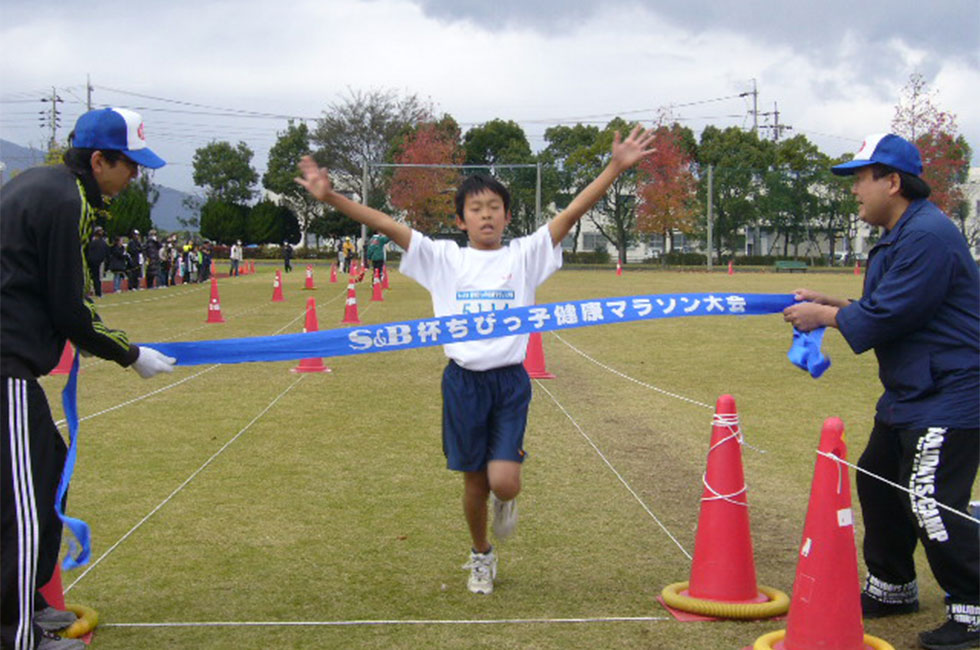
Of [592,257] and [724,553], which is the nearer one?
[724,553]

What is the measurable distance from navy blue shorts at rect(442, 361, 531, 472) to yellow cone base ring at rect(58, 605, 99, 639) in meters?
1.78

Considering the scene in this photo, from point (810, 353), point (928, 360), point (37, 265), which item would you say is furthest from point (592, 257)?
point (37, 265)

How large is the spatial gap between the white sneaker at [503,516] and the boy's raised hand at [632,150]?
181 cm

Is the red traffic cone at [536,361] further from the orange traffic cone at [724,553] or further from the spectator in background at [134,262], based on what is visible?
the spectator in background at [134,262]

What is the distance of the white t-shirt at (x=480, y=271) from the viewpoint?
5316mm

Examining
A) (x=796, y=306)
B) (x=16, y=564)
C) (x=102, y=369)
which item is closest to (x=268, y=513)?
(x=16, y=564)

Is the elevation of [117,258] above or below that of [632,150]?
below

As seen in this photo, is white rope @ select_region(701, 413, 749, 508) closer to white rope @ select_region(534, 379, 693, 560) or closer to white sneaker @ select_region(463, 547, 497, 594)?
white rope @ select_region(534, 379, 693, 560)

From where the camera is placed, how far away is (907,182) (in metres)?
4.83

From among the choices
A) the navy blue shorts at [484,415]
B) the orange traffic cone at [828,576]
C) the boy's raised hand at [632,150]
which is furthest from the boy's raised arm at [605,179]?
the orange traffic cone at [828,576]

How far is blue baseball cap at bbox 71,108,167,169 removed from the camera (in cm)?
432

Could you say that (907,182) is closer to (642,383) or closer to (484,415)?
(484,415)

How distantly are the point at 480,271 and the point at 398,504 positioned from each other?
232 centimetres

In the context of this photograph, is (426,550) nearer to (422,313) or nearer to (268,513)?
(268,513)
